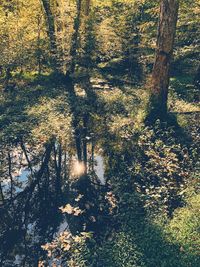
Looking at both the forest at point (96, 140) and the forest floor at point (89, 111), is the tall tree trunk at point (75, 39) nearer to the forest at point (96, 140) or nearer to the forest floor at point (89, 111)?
the forest at point (96, 140)

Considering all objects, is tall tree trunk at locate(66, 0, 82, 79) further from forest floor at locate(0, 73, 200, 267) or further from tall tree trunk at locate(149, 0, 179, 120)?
tall tree trunk at locate(149, 0, 179, 120)

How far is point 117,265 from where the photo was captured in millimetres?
7035

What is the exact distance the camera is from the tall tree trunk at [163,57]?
12.2 m

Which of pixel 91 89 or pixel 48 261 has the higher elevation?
pixel 91 89

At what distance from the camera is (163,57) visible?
505 inches

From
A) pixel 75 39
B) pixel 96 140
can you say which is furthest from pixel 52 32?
pixel 96 140

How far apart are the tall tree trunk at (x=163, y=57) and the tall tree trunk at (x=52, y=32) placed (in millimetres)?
7675

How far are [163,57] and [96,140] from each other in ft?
13.8

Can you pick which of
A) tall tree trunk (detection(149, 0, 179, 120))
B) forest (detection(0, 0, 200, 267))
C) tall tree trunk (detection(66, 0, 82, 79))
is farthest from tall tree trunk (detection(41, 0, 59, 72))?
tall tree trunk (detection(149, 0, 179, 120))

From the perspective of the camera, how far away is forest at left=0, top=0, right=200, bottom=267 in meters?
7.73

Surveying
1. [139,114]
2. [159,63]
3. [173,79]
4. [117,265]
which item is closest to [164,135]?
[139,114]

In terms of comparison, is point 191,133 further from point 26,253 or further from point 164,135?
point 26,253

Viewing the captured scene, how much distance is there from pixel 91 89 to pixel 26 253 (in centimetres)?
1183

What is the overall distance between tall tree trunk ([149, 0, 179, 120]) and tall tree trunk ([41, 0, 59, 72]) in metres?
7.68
